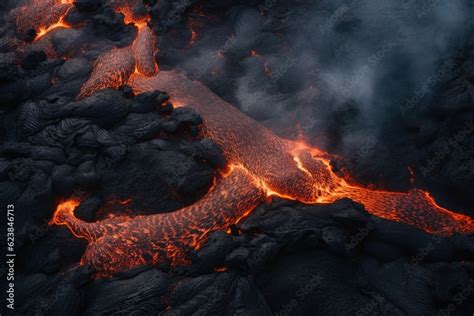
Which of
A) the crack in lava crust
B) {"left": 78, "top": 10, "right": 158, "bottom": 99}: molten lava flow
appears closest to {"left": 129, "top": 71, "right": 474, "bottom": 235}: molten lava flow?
the crack in lava crust

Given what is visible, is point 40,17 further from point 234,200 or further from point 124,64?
point 234,200

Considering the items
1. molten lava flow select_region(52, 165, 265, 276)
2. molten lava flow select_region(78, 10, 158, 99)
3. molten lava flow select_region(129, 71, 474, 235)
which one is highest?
molten lava flow select_region(78, 10, 158, 99)

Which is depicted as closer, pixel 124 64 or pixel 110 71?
pixel 110 71

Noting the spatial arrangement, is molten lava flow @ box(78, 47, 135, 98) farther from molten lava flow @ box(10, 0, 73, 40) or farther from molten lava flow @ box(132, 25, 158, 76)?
molten lava flow @ box(10, 0, 73, 40)

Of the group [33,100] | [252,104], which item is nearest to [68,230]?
[33,100]

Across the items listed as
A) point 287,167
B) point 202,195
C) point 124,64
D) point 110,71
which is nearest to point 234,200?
point 202,195

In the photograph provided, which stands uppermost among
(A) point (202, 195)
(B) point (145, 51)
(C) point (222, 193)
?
(B) point (145, 51)
